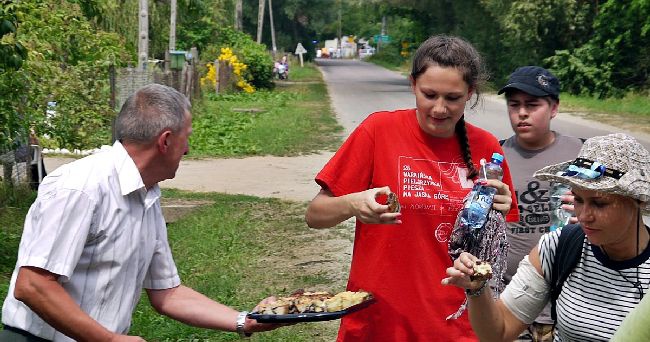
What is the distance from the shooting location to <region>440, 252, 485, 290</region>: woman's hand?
3.06 metres

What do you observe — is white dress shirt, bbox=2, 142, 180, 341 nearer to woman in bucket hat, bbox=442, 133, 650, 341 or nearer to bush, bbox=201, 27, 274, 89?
woman in bucket hat, bbox=442, 133, 650, 341

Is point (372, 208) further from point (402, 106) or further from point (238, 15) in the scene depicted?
point (238, 15)

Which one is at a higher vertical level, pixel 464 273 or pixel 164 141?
pixel 164 141

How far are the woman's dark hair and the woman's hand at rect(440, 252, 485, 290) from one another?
0.71 metres

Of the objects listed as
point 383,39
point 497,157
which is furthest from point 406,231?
point 383,39

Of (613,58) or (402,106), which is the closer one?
(402,106)

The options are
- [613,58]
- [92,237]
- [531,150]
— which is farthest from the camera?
[613,58]

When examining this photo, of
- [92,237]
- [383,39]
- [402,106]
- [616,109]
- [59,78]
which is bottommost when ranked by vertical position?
[383,39]

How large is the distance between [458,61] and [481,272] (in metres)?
0.92

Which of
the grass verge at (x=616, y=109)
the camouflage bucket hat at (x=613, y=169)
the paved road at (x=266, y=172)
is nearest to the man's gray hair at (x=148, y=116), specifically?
the camouflage bucket hat at (x=613, y=169)

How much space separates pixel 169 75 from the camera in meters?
23.2

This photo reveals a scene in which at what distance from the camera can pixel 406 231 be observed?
370 centimetres

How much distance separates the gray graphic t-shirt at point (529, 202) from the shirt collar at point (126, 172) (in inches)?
79.6

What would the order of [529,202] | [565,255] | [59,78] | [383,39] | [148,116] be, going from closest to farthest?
1. [565,255]
2. [148,116]
3. [529,202]
4. [59,78]
5. [383,39]
